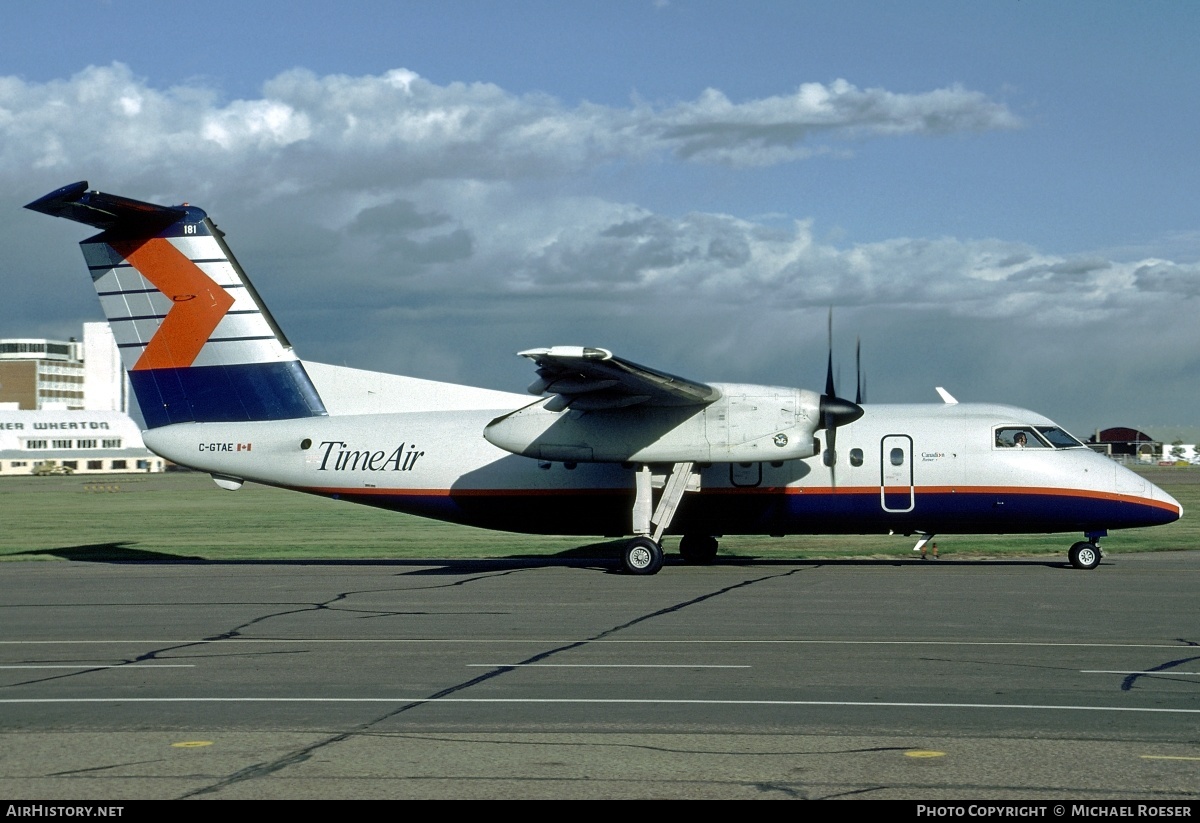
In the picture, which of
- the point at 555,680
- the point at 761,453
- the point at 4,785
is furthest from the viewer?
the point at 761,453

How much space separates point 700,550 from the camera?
23.2 meters

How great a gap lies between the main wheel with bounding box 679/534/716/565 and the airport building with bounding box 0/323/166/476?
79.1 metres

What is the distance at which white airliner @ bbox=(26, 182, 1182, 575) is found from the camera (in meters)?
20.5

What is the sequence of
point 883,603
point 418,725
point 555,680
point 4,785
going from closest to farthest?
point 4,785 → point 418,725 → point 555,680 → point 883,603

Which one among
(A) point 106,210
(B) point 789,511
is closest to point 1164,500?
(B) point 789,511

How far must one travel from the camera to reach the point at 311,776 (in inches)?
274

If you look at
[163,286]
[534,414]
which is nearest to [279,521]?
[163,286]

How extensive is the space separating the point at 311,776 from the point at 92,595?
479 inches

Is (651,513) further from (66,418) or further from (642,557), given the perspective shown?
(66,418)

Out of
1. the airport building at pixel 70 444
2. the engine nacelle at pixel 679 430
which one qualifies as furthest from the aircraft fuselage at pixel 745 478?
the airport building at pixel 70 444

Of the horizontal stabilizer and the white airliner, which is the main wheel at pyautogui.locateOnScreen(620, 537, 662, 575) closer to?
the white airliner

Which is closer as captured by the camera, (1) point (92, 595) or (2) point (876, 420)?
(1) point (92, 595)

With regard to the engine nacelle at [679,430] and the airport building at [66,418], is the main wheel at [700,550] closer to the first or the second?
the engine nacelle at [679,430]
